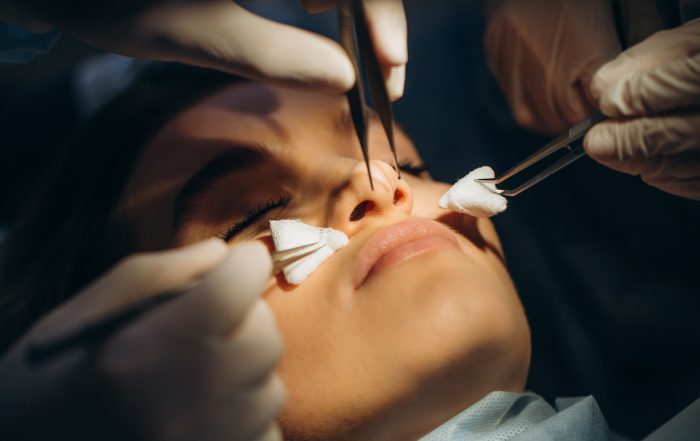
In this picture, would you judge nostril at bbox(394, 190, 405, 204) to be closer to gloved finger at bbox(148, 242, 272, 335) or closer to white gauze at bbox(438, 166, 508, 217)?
white gauze at bbox(438, 166, 508, 217)

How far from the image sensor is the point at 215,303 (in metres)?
0.59

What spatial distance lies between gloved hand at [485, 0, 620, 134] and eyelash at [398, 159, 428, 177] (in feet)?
1.64

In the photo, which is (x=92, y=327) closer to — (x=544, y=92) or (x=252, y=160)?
(x=252, y=160)

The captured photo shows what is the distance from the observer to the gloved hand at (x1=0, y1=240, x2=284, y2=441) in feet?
1.90

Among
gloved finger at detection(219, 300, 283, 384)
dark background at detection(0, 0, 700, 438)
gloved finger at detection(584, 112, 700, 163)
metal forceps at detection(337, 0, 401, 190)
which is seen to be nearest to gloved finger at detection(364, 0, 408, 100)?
metal forceps at detection(337, 0, 401, 190)

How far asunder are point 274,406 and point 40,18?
829mm

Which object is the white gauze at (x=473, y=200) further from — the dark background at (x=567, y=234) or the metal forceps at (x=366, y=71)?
the dark background at (x=567, y=234)

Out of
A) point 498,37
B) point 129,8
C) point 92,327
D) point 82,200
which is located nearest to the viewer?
point 92,327

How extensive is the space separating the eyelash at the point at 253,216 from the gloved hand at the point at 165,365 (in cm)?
29

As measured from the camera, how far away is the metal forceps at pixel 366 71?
0.71 metres

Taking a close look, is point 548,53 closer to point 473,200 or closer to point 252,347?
point 473,200

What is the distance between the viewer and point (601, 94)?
98 cm

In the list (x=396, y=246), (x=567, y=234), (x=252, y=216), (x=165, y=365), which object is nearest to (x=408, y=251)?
(x=396, y=246)

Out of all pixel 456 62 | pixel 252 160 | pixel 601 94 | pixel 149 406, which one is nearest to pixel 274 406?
pixel 149 406
